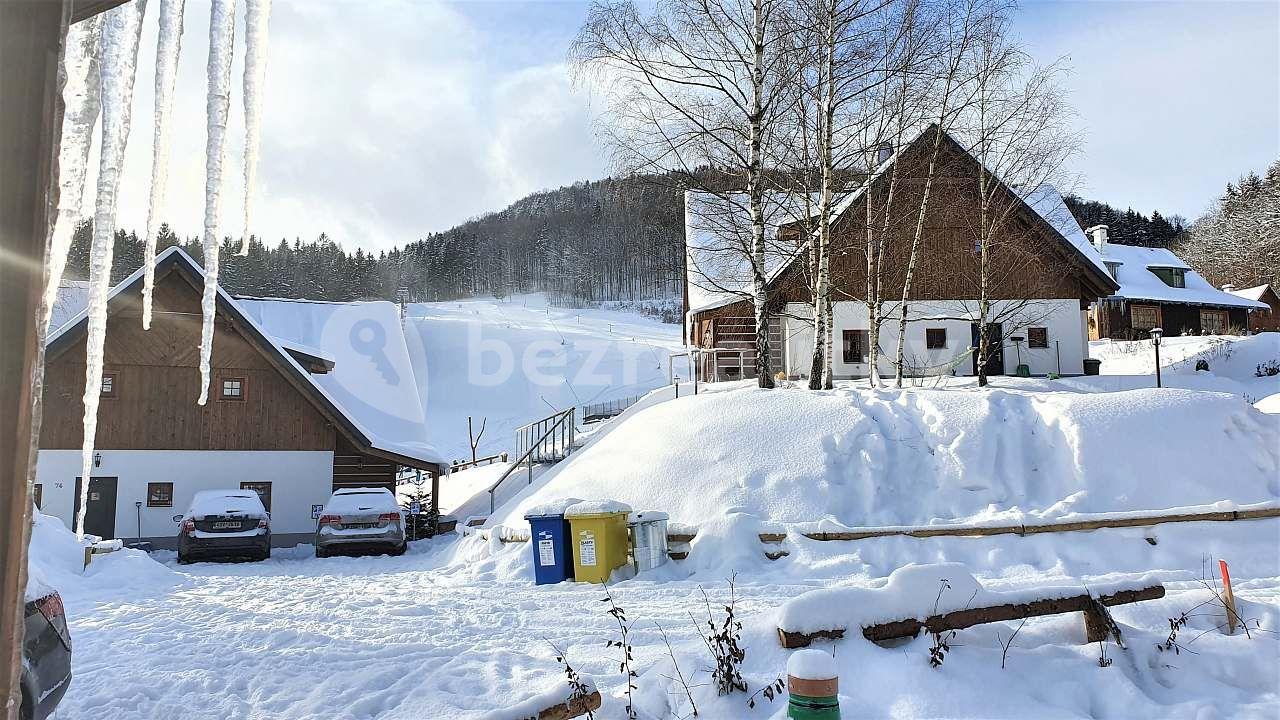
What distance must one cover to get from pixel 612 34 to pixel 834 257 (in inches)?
422

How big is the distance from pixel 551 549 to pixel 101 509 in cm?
1443

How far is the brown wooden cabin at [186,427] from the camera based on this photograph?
18844mm

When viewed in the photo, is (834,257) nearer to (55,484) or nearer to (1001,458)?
(1001,458)

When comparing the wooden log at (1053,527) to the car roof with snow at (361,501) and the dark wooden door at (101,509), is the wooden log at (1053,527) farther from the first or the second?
the dark wooden door at (101,509)

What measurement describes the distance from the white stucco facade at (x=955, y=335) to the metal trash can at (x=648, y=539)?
15322 millimetres

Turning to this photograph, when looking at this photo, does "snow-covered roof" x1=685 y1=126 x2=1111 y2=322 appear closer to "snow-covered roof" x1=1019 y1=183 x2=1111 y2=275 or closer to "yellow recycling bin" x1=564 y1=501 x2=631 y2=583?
"snow-covered roof" x1=1019 y1=183 x2=1111 y2=275

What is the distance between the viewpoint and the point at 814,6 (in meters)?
16.0

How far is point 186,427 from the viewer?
65.1ft

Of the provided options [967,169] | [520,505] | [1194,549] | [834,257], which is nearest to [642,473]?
[520,505]

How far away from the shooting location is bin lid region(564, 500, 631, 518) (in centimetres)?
963

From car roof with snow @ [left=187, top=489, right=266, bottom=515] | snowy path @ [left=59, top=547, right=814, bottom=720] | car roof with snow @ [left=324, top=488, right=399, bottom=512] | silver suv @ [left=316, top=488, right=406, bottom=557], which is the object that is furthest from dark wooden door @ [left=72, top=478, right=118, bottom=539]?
snowy path @ [left=59, top=547, right=814, bottom=720]

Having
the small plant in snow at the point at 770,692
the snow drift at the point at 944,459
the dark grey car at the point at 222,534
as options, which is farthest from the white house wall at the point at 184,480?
the small plant in snow at the point at 770,692

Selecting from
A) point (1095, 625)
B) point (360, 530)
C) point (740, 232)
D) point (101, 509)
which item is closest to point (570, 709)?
point (1095, 625)

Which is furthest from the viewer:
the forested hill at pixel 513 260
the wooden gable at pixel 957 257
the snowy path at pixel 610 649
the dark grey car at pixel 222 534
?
the forested hill at pixel 513 260
